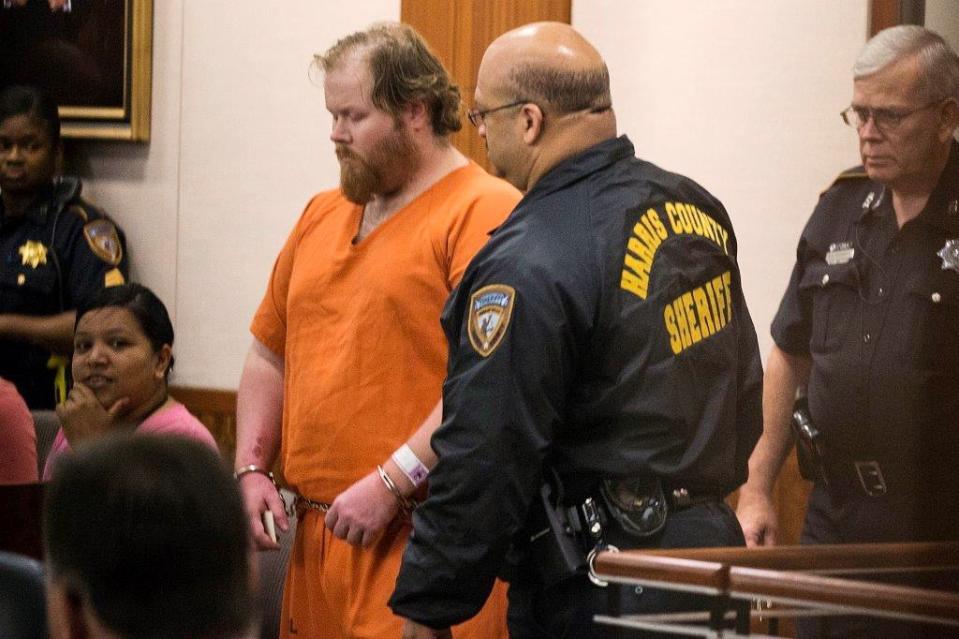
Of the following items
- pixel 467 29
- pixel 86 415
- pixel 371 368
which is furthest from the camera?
pixel 467 29

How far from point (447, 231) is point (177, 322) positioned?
2.54 metres

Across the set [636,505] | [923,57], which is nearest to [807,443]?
[923,57]

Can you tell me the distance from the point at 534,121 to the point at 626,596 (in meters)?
0.77

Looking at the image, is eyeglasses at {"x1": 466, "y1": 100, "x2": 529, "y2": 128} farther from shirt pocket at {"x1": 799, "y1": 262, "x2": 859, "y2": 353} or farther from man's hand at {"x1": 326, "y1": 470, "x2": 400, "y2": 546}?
shirt pocket at {"x1": 799, "y1": 262, "x2": 859, "y2": 353}

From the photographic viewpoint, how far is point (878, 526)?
3061 mm

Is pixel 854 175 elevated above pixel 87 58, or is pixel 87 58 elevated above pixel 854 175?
pixel 87 58

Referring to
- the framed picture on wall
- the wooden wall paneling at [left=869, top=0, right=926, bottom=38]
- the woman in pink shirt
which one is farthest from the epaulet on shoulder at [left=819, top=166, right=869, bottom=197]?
the framed picture on wall

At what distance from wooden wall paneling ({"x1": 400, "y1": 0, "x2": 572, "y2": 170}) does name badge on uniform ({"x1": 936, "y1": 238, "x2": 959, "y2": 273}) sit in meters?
1.56

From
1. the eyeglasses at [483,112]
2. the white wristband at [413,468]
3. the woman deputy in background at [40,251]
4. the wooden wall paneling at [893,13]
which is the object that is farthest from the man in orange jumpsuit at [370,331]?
the woman deputy in background at [40,251]

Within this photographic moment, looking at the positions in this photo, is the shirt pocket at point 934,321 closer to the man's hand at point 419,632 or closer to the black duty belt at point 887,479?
the black duty belt at point 887,479

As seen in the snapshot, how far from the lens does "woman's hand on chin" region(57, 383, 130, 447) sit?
11.6 feet

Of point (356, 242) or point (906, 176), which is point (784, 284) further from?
point (356, 242)

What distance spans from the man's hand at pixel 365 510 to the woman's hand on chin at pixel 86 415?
38.3 inches

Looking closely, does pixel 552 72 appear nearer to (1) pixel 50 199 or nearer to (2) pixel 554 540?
(2) pixel 554 540
